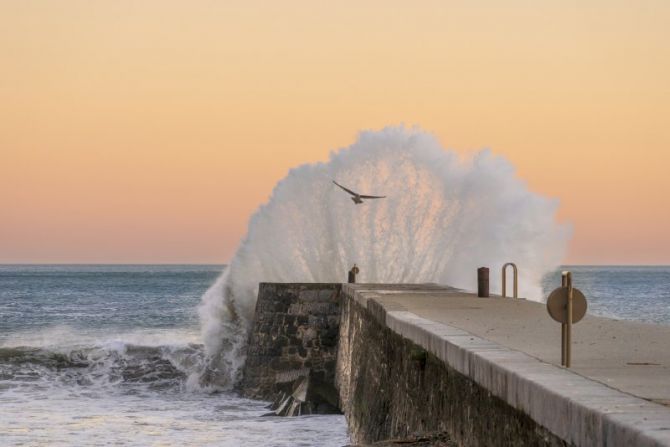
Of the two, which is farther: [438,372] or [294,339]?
[294,339]

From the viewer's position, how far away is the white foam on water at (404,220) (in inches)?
1059

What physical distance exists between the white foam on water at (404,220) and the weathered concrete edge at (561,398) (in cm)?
1901

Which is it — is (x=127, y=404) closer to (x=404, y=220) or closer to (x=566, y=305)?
(x=404, y=220)

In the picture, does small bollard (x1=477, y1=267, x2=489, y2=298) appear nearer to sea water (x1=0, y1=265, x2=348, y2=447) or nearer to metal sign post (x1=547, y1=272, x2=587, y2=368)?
sea water (x1=0, y1=265, x2=348, y2=447)

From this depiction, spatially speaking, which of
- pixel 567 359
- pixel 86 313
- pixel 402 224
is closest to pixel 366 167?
pixel 402 224

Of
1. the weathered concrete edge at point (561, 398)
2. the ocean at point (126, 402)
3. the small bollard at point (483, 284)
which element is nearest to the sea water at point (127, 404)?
the ocean at point (126, 402)

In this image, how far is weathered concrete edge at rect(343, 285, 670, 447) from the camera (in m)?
4.13

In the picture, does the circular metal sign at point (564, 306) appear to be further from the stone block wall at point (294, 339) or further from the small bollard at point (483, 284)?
the stone block wall at point (294, 339)

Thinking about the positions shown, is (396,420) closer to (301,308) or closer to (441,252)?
(301,308)

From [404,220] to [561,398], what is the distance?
76.6 feet

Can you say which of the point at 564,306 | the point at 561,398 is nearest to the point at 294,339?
the point at 564,306

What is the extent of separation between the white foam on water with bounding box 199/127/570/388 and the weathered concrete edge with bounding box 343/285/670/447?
749 inches

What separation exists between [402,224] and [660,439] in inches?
955

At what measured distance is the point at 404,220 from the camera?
92.2ft
